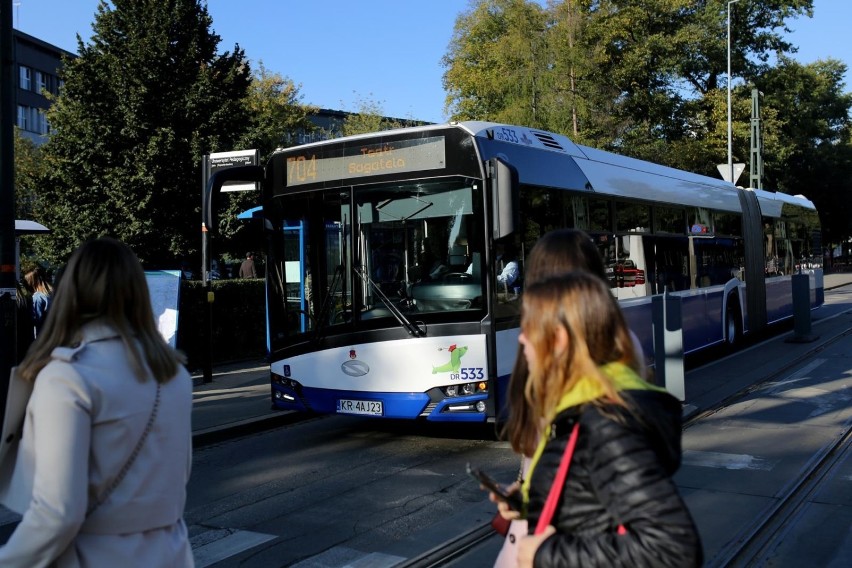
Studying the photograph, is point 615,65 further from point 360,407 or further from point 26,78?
A: point 26,78

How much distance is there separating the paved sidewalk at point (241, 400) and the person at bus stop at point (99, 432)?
6.82 m

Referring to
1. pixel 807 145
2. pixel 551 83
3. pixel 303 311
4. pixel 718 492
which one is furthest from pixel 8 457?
pixel 807 145

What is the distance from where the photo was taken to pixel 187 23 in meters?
24.3

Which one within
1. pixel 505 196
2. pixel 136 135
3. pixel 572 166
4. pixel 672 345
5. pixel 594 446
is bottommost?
pixel 672 345

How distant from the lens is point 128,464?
85.4 inches

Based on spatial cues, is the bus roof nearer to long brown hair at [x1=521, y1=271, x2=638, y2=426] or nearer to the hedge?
long brown hair at [x1=521, y1=271, x2=638, y2=426]

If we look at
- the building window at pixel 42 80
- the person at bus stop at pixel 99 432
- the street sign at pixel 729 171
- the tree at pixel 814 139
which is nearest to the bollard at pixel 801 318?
the street sign at pixel 729 171

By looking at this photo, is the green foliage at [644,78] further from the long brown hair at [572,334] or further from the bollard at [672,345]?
the long brown hair at [572,334]

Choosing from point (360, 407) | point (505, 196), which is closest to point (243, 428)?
point (360, 407)

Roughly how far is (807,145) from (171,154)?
4074cm

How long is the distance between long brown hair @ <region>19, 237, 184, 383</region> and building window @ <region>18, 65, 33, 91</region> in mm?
55902

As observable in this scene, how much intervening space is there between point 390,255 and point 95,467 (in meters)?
5.77

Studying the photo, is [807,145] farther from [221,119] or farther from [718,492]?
[718,492]

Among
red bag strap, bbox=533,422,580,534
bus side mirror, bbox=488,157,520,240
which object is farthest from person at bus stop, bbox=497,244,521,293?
red bag strap, bbox=533,422,580,534
